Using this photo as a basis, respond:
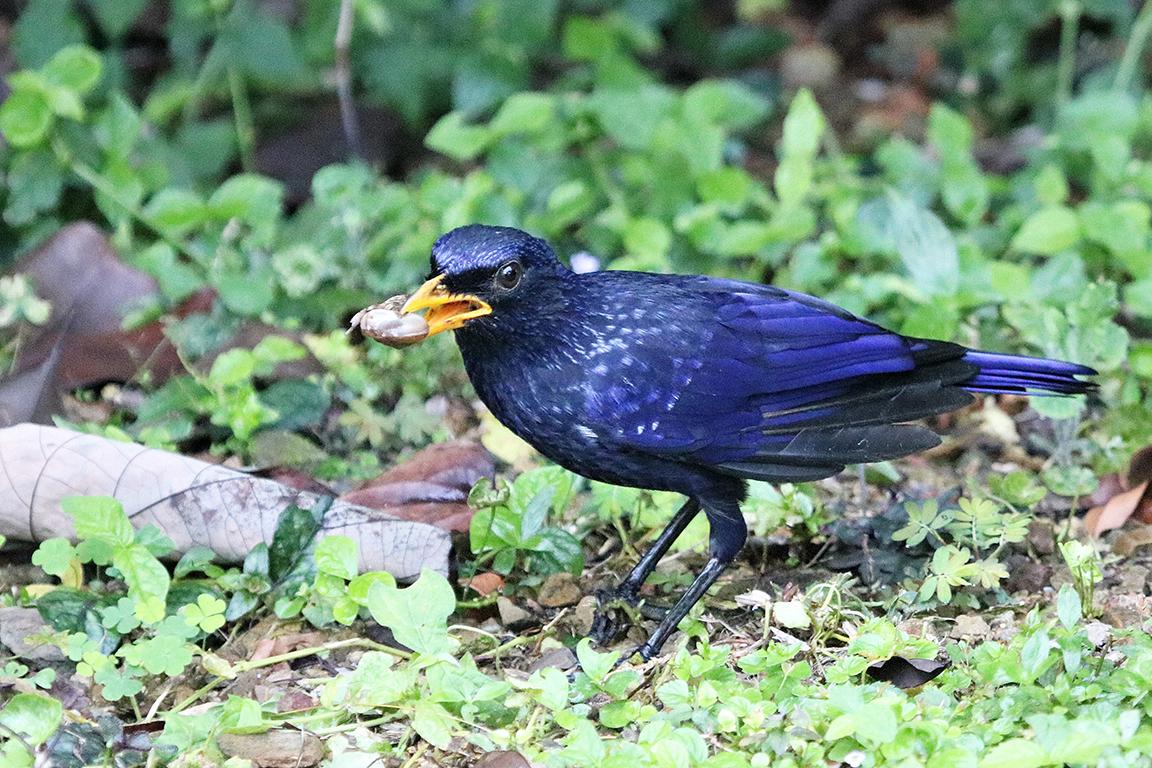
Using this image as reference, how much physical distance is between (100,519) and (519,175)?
8.86 feet

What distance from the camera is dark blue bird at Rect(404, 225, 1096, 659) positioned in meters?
4.05

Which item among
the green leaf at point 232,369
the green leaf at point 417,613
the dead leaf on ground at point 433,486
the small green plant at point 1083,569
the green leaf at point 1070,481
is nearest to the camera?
the green leaf at point 417,613

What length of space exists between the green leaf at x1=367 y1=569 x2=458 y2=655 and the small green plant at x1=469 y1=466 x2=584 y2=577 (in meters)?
0.54

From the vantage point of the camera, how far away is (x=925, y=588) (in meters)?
4.04

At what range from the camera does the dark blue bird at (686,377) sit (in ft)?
13.3

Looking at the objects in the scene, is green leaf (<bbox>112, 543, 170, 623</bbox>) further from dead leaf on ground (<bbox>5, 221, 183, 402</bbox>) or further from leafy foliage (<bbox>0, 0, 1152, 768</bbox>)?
dead leaf on ground (<bbox>5, 221, 183, 402</bbox>)

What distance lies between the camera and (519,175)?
6.23 metres

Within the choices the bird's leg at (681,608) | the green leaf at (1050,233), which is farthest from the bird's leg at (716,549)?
the green leaf at (1050,233)

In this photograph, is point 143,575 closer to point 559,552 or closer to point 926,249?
point 559,552

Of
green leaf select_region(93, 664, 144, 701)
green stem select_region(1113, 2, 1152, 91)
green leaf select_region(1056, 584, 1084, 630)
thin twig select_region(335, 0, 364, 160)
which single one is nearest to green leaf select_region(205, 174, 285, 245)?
thin twig select_region(335, 0, 364, 160)

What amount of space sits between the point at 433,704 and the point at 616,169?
367 cm

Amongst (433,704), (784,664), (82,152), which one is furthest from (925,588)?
(82,152)

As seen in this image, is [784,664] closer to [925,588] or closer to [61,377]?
[925,588]

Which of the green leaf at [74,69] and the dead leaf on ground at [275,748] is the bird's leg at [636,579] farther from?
the green leaf at [74,69]
